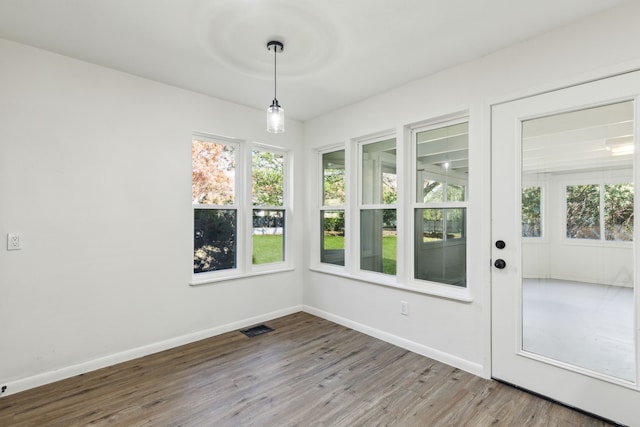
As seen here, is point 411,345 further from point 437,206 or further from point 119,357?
point 119,357

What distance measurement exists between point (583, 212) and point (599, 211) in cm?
9

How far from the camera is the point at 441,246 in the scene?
3016mm

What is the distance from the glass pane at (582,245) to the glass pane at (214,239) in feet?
9.67

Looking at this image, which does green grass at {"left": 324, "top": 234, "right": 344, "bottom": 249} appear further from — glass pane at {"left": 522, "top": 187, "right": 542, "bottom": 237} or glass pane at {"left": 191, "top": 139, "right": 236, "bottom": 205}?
glass pane at {"left": 522, "top": 187, "right": 542, "bottom": 237}

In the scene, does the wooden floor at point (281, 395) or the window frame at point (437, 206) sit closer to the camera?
the wooden floor at point (281, 395)

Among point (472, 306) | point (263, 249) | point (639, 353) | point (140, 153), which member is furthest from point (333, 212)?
point (639, 353)

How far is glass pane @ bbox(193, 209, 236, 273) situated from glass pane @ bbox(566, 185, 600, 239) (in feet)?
10.5

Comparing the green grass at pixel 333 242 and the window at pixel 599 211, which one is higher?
the window at pixel 599 211

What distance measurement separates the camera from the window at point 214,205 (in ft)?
11.3

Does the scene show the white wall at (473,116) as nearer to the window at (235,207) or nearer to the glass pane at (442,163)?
the glass pane at (442,163)

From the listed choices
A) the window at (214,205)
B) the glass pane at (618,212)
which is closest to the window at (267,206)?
the window at (214,205)

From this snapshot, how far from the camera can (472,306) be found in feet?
8.76

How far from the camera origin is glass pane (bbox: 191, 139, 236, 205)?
3453 mm

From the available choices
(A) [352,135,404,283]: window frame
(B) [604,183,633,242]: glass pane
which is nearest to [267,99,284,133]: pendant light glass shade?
(A) [352,135,404,283]: window frame
